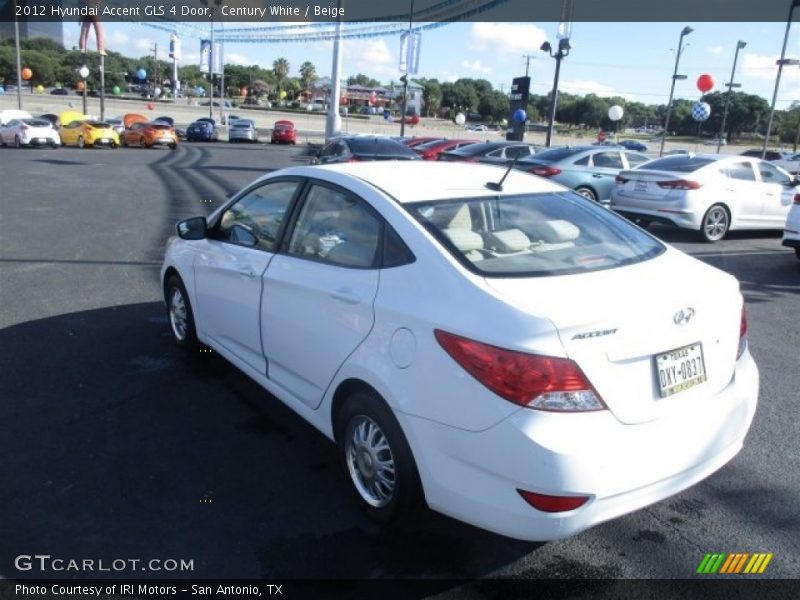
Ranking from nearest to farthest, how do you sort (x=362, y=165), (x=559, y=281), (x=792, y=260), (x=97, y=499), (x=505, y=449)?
(x=505, y=449) < (x=559, y=281) < (x=97, y=499) < (x=362, y=165) < (x=792, y=260)

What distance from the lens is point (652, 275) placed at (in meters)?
2.96

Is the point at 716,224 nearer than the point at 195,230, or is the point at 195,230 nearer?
the point at 195,230

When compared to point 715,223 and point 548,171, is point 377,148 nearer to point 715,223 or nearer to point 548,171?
point 548,171

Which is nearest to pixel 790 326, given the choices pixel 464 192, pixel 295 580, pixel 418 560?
pixel 464 192

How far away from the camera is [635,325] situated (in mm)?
2551

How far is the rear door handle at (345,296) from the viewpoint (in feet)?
9.96

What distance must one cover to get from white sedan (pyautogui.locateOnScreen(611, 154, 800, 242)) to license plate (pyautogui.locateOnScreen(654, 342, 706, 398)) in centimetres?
886

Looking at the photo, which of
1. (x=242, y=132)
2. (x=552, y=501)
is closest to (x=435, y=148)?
(x=552, y=501)

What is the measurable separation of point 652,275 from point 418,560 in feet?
5.27

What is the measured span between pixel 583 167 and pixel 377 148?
437 cm

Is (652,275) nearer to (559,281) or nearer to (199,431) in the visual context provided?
(559,281)

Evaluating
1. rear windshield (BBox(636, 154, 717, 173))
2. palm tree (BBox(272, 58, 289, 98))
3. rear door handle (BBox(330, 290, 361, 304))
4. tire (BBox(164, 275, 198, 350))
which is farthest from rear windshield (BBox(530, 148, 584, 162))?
palm tree (BBox(272, 58, 289, 98))

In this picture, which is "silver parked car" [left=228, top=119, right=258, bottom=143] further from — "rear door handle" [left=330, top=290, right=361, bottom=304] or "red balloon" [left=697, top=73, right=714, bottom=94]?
"rear door handle" [left=330, top=290, right=361, bottom=304]

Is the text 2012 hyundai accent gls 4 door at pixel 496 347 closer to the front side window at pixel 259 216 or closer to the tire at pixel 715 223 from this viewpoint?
the front side window at pixel 259 216
